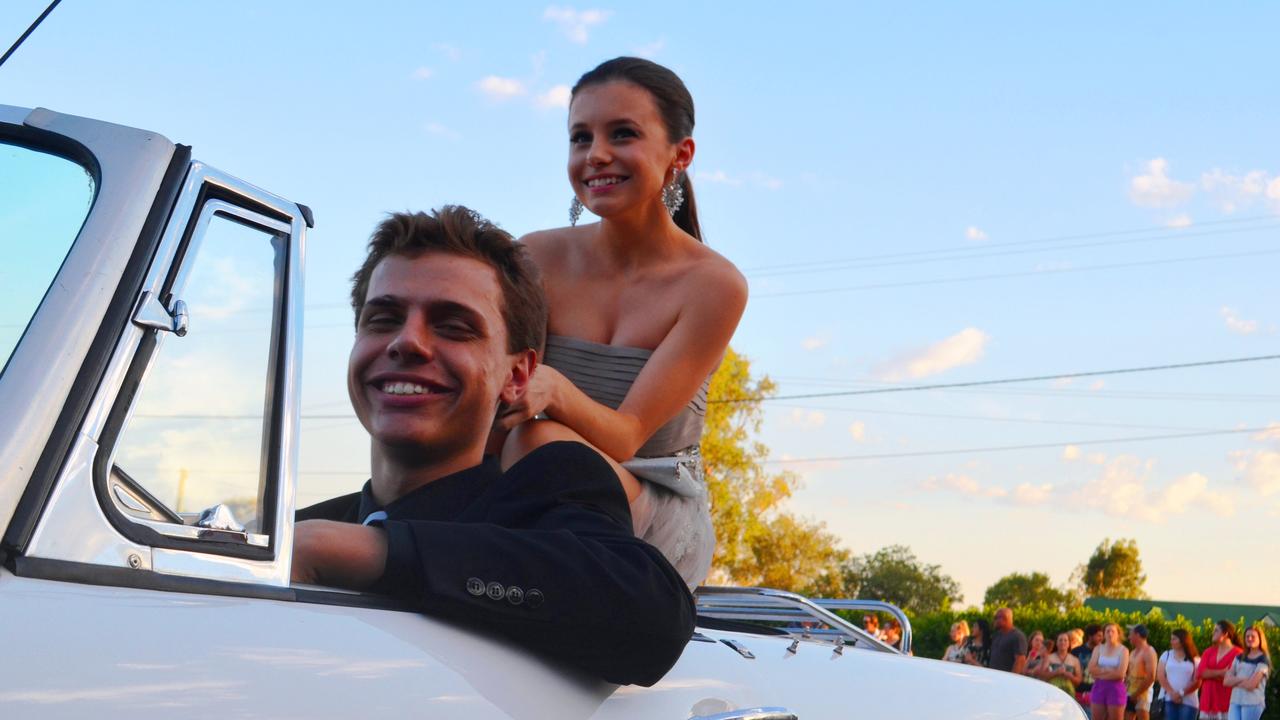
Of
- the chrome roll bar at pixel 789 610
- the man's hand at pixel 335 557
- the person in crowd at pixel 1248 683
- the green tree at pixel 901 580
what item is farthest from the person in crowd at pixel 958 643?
the green tree at pixel 901 580

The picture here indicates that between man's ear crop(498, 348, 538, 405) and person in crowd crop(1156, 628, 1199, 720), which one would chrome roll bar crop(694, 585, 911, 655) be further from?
person in crowd crop(1156, 628, 1199, 720)

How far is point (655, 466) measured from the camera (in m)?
3.58

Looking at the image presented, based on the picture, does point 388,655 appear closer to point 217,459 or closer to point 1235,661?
point 217,459

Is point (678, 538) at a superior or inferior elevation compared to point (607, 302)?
inferior

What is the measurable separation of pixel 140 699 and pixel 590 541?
76 cm

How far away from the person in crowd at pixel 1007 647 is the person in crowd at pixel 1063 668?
3.86 ft

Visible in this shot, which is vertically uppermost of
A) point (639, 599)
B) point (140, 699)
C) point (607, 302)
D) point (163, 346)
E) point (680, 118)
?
point (680, 118)

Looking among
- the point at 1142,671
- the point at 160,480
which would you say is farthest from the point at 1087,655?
the point at 160,480

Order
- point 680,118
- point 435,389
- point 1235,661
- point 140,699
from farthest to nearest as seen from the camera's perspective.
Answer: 1. point 1235,661
2. point 680,118
3. point 435,389
4. point 140,699

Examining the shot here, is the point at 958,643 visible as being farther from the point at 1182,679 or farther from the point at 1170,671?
the point at 1182,679

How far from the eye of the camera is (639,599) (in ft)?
6.43

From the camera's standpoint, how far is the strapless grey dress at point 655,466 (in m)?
3.54

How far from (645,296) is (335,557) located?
1.98 meters

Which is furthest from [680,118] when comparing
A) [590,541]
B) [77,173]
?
[77,173]
